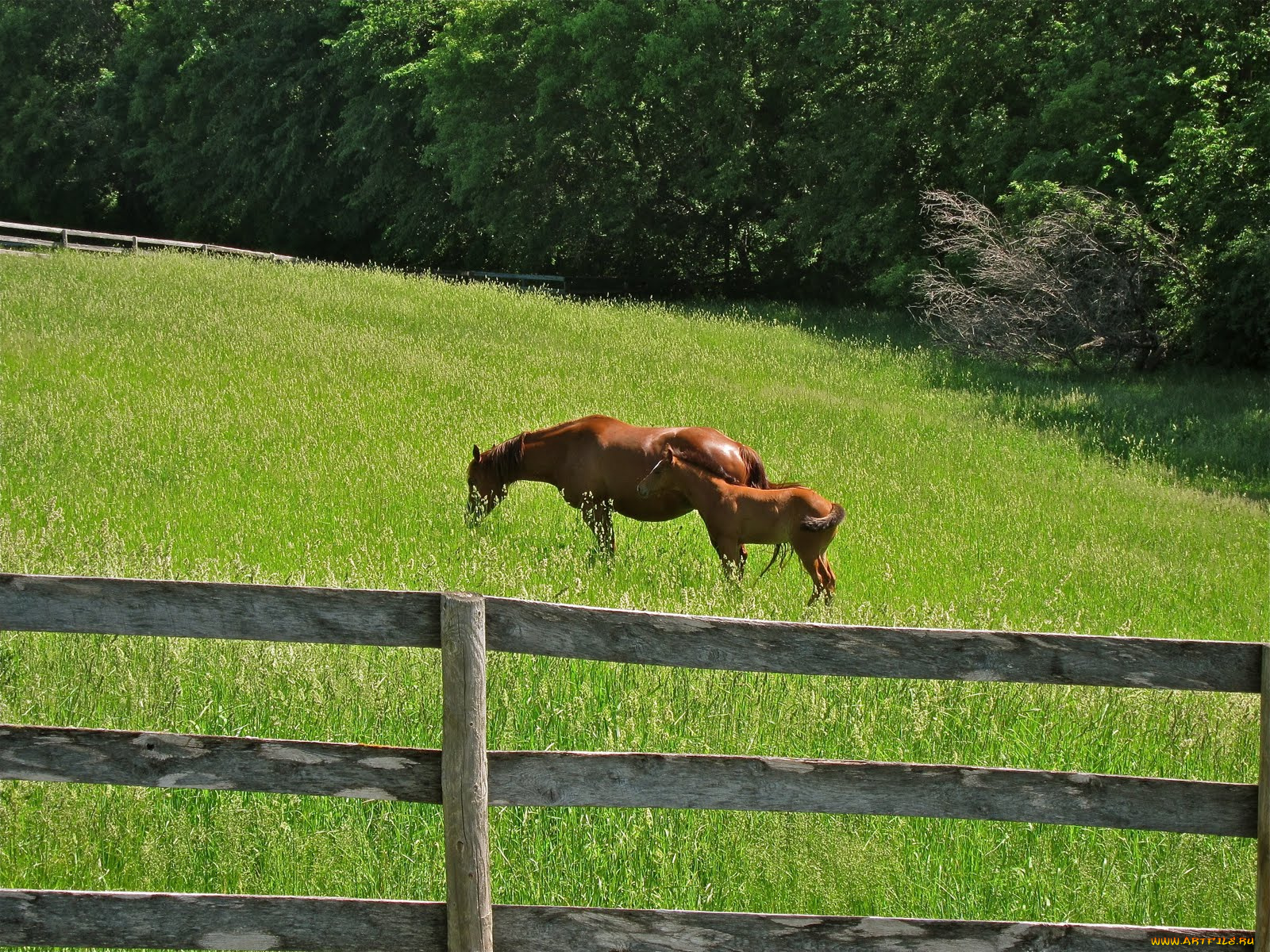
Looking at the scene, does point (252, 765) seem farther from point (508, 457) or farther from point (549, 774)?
point (508, 457)

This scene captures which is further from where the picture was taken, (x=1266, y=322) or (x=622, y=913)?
(x=1266, y=322)

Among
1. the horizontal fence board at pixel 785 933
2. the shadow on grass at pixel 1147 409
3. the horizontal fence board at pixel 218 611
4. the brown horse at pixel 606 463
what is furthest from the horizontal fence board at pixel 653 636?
the shadow on grass at pixel 1147 409

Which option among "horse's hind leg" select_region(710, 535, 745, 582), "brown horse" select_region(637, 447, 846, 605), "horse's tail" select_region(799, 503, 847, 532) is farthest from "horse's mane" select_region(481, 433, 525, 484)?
"horse's tail" select_region(799, 503, 847, 532)

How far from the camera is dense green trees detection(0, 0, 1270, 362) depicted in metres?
28.2

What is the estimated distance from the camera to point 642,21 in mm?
42094

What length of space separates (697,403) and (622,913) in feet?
51.7

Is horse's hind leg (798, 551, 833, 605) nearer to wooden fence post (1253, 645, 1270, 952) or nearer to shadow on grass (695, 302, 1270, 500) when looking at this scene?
wooden fence post (1253, 645, 1270, 952)

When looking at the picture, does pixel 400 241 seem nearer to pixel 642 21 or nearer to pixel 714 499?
pixel 642 21

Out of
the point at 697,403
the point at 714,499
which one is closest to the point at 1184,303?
the point at 697,403

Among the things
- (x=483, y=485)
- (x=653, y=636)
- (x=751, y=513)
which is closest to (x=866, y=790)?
(x=653, y=636)

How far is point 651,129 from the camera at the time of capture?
4384cm

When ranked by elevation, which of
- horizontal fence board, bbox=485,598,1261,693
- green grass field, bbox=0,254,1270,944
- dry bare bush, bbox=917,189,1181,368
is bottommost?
green grass field, bbox=0,254,1270,944

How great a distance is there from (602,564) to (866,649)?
252 inches

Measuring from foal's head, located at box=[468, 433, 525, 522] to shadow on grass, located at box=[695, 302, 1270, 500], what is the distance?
10.7m
